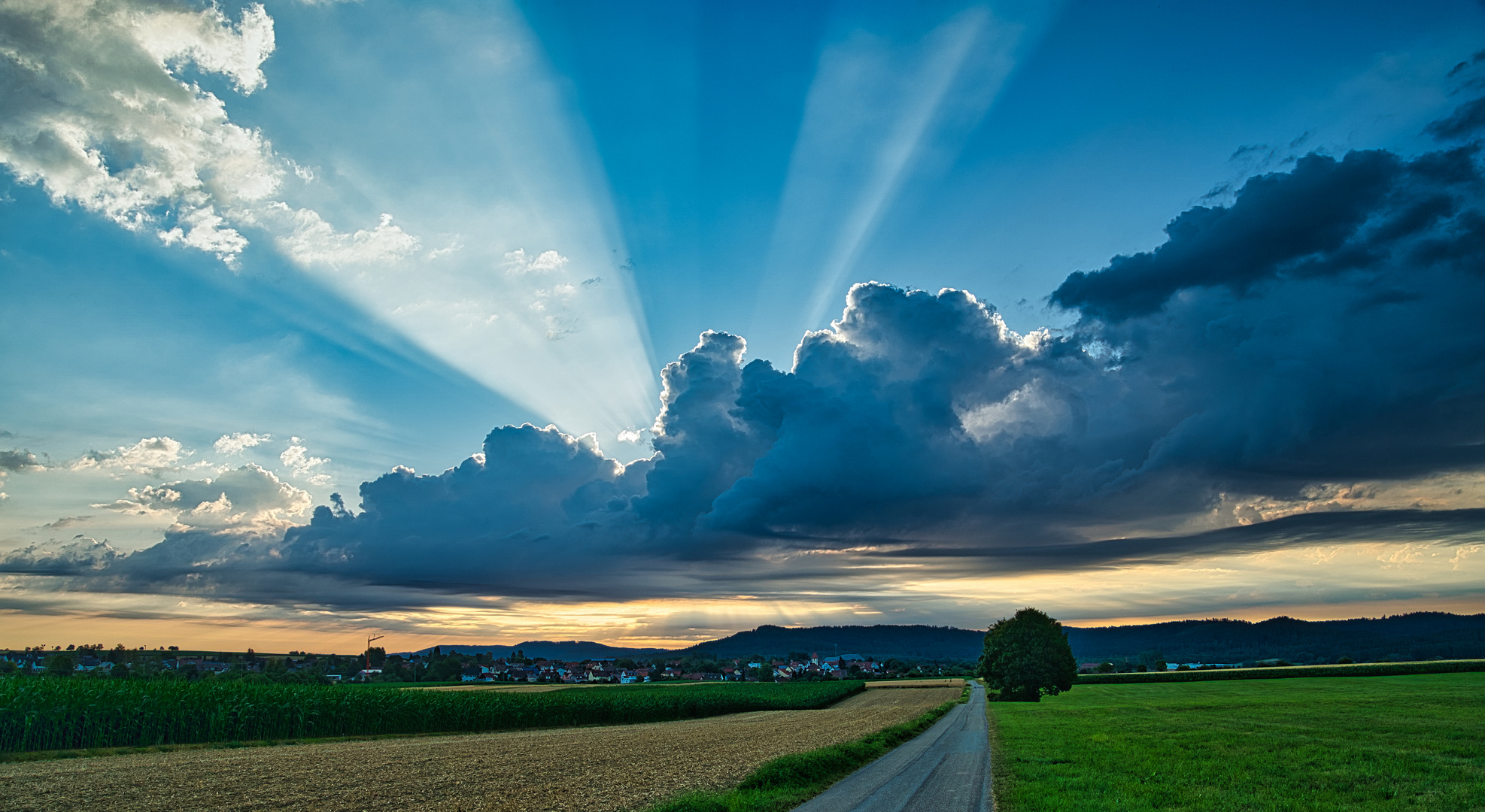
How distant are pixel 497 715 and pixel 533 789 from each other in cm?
4043

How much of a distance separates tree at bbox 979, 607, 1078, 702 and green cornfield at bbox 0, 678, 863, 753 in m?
50.3

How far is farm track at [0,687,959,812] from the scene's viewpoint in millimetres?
23750

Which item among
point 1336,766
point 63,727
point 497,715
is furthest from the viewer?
point 497,715

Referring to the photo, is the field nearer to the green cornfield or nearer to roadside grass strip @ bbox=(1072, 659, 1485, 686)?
the green cornfield

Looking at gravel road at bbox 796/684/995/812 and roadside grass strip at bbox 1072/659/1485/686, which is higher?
gravel road at bbox 796/684/995/812

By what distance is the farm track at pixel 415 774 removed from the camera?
23750mm

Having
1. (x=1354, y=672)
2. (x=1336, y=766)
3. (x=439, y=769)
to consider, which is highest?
(x=1336, y=766)

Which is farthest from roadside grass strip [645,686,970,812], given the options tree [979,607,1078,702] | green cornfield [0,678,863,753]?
tree [979,607,1078,702]

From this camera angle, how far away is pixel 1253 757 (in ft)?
95.0

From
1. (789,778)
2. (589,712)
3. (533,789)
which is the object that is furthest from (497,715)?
(789,778)

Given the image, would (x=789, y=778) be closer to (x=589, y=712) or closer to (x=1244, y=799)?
(x=1244, y=799)

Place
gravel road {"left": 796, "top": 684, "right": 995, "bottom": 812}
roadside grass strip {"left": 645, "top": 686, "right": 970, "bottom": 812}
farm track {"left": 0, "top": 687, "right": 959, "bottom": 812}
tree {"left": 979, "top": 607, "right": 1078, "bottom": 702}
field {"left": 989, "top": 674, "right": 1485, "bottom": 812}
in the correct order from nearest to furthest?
field {"left": 989, "top": 674, "right": 1485, "bottom": 812} → roadside grass strip {"left": 645, "top": 686, "right": 970, "bottom": 812} → gravel road {"left": 796, "top": 684, "right": 995, "bottom": 812} → farm track {"left": 0, "top": 687, "right": 959, "bottom": 812} → tree {"left": 979, "top": 607, "right": 1078, "bottom": 702}

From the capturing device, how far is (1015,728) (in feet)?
161

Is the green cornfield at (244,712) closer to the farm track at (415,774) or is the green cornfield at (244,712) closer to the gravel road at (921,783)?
the farm track at (415,774)
